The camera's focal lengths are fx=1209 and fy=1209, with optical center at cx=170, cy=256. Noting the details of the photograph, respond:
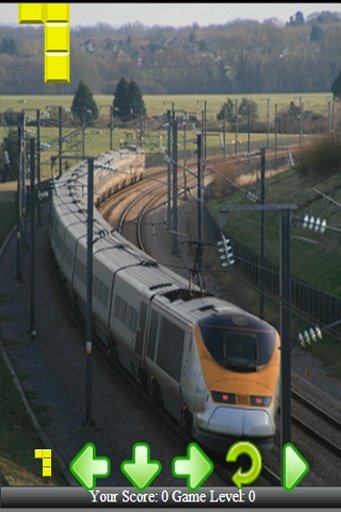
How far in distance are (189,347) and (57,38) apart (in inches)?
493

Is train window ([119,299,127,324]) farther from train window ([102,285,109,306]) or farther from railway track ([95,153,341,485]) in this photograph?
railway track ([95,153,341,485])

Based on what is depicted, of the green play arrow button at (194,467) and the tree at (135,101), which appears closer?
the green play arrow button at (194,467)

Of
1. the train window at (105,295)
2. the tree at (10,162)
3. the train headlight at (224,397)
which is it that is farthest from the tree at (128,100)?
the train headlight at (224,397)

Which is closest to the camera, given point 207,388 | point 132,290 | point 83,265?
point 207,388

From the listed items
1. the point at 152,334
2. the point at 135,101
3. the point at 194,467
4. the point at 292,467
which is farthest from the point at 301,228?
the point at 135,101

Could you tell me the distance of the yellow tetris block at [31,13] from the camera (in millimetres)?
13719

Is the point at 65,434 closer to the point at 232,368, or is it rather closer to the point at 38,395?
the point at 38,395

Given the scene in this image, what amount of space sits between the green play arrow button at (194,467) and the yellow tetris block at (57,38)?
5.25m

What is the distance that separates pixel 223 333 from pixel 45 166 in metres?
90.4

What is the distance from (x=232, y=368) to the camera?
2380 centimetres

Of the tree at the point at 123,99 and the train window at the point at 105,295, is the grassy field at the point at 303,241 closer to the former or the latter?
the train window at the point at 105,295

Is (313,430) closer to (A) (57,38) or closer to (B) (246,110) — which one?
(A) (57,38)

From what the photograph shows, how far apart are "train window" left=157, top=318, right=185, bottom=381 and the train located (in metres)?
0.02

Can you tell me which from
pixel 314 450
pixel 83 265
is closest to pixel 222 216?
pixel 314 450
